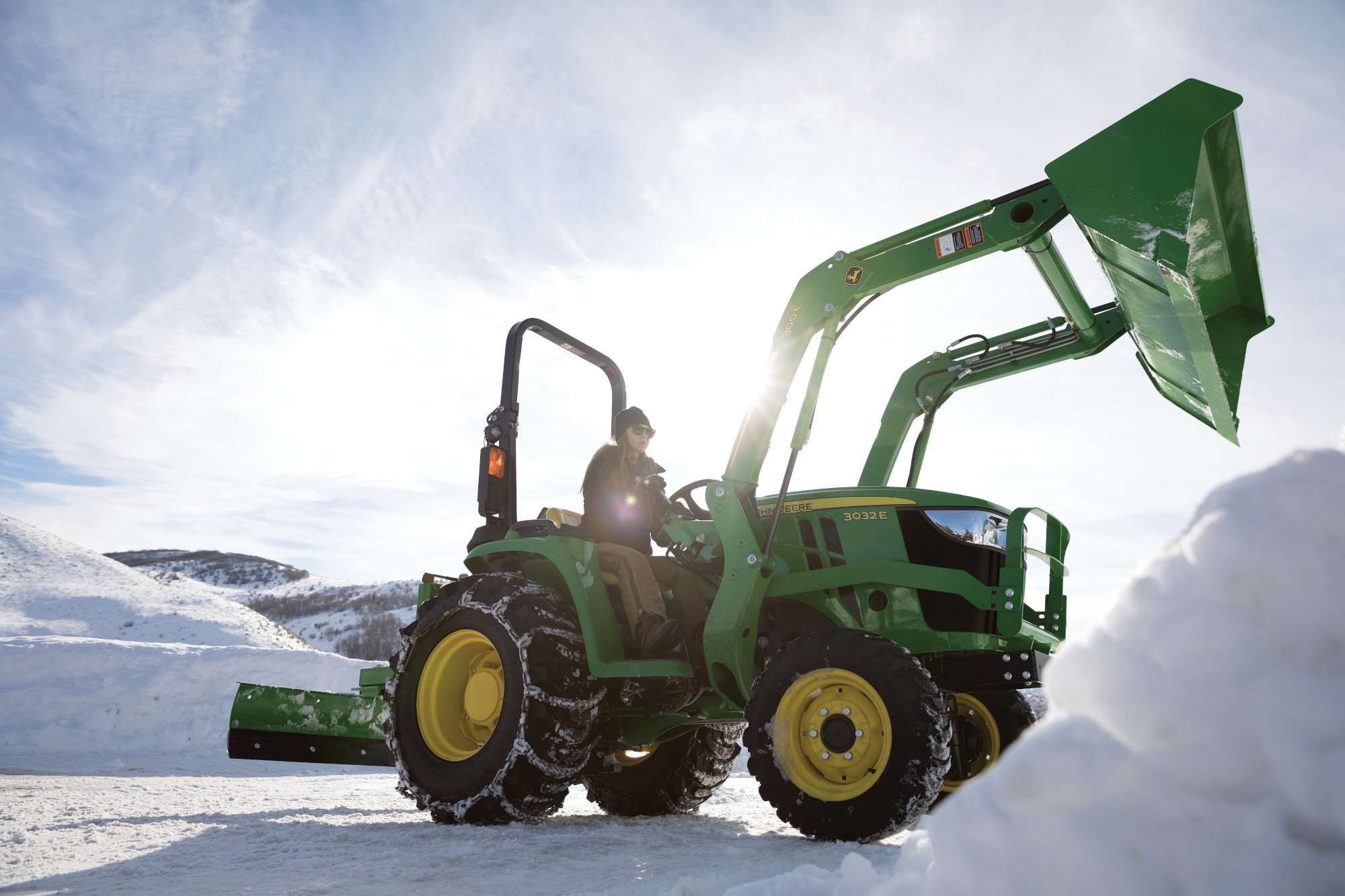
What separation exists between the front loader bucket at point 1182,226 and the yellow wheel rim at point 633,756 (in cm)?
373

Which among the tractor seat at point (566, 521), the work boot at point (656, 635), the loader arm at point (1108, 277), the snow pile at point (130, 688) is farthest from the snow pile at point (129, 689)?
the loader arm at point (1108, 277)

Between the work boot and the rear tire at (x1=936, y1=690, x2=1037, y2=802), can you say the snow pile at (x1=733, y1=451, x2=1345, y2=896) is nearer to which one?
the work boot

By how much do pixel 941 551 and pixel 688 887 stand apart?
2.29 m

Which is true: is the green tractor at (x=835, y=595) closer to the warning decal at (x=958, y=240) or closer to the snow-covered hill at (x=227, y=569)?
the warning decal at (x=958, y=240)

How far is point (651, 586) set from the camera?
4672 millimetres

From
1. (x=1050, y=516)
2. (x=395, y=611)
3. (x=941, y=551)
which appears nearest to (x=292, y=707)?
(x=941, y=551)

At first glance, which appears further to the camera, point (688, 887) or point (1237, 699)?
point (688, 887)

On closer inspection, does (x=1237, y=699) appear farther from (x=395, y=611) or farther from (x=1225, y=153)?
(x=395, y=611)

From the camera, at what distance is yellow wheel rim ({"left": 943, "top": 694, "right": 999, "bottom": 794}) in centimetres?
463

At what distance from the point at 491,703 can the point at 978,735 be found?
2573 millimetres

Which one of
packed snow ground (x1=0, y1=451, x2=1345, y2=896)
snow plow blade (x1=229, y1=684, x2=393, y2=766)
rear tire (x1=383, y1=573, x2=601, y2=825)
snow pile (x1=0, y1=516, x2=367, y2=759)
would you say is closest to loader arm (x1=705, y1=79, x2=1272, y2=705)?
rear tire (x1=383, y1=573, x2=601, y2=825)

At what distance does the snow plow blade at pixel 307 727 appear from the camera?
572cm

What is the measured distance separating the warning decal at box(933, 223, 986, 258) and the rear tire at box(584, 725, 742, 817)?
10.5ft

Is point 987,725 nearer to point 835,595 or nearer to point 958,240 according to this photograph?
point 835,595
